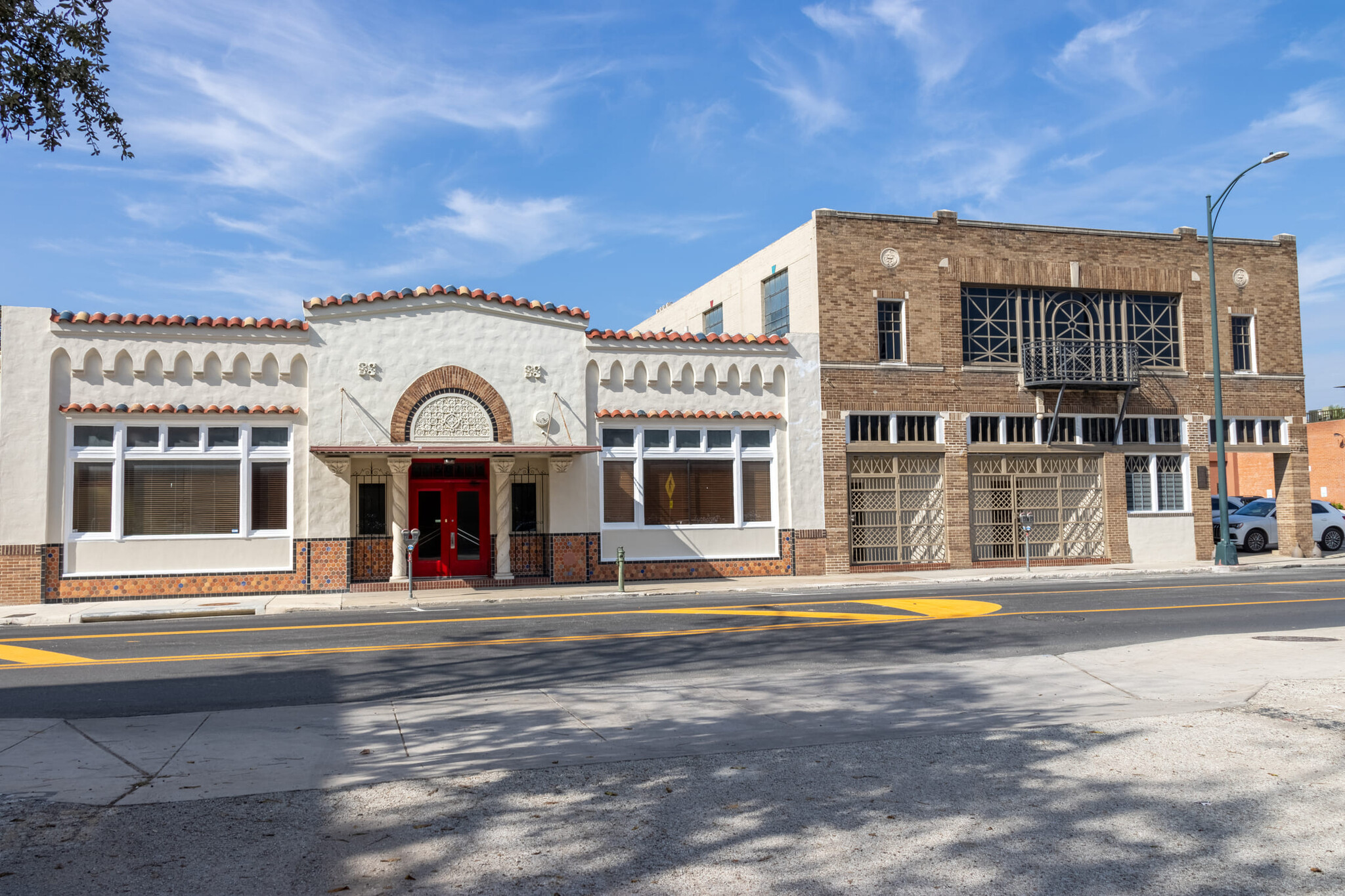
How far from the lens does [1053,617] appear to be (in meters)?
15.2

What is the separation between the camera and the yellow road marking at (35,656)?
1228cm

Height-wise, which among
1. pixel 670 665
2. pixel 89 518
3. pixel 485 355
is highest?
pixel 485 355

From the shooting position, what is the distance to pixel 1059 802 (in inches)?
233

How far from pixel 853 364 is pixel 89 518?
57.8 ft

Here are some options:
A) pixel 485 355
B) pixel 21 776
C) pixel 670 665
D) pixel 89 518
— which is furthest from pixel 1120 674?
pixel 89 518

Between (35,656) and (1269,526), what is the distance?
32.3 m

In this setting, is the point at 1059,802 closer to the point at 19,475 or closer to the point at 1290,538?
the point at 19,475

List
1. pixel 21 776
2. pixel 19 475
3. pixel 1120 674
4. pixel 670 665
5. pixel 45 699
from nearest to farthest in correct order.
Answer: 1. pixel 21 776
2. pixel 45 699
3. pixel 1120 674
4. pixel 670 665
5. pixel 19 475

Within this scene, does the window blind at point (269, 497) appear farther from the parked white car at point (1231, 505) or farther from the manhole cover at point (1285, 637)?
the parked white car at point (1231, 505)

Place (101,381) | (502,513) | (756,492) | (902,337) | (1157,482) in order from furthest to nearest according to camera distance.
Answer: (1157,482), (902,337), (756,492), (502,513), (101,381)

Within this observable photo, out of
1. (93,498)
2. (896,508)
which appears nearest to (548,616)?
(93,498)

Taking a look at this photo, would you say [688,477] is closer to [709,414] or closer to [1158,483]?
[709,414]

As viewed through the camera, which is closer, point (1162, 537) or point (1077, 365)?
point (1077, 365)

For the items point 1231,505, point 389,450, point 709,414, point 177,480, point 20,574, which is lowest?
point 20,574
